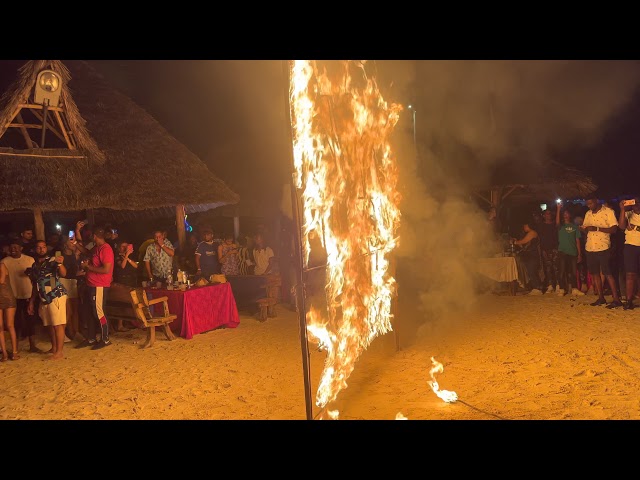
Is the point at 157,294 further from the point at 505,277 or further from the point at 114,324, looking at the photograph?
the point at 505,277

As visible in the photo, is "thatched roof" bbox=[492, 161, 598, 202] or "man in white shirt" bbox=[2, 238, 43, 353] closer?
"man in white shirt" bbox=[2, 238, 43, 353]

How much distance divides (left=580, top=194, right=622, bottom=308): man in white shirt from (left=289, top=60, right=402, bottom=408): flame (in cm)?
456

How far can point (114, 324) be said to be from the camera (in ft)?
31.4

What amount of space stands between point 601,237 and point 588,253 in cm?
42

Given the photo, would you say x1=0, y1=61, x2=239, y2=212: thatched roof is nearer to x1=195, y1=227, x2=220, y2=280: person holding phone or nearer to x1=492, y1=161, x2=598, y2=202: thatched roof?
x1=195, y1=227, x2=220, y2=280: person holding phone

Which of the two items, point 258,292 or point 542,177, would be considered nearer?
point 258,292

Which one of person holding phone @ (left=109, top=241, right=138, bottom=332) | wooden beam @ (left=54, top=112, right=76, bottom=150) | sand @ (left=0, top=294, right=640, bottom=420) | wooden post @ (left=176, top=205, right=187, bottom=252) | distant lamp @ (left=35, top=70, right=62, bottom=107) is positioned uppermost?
distant lamp @ (left=35, top=70, right=62, bottom=107)

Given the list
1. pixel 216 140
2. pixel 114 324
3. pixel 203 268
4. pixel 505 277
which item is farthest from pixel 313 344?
pixel 216 140

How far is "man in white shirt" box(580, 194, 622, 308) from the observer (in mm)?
8906

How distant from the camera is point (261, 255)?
35.0ft

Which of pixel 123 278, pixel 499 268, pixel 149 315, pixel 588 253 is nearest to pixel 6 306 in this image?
pixel 149 315

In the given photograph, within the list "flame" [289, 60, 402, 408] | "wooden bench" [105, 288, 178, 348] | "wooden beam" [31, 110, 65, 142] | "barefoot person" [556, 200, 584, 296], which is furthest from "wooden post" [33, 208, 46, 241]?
"barefoot person" [556, 200, 584, 296]

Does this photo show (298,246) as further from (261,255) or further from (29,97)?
(29,97)

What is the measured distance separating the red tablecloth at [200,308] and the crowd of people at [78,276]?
26.7 inches
